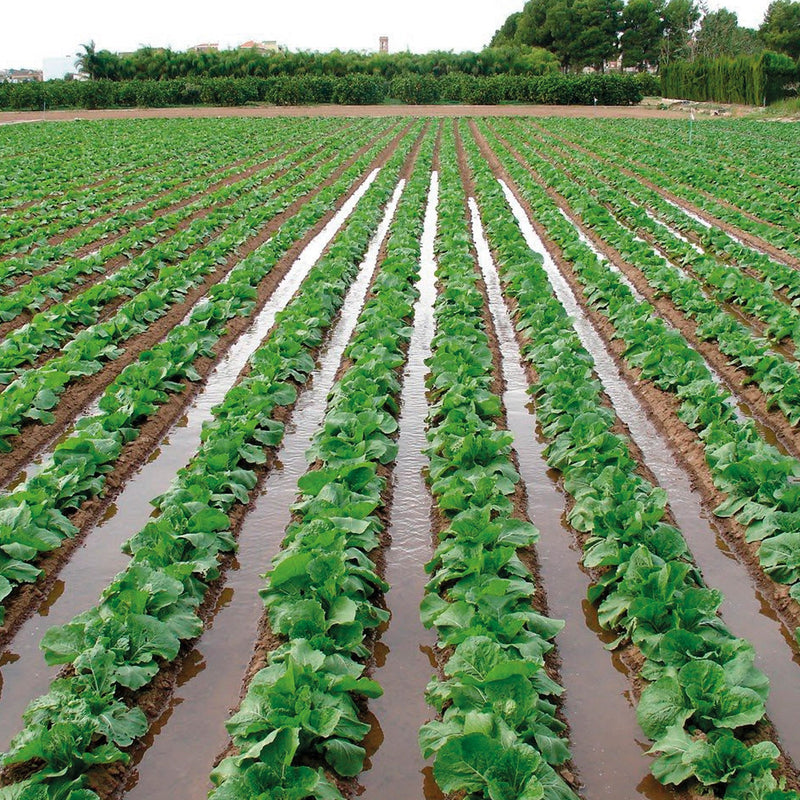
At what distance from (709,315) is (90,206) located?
15.6 meters

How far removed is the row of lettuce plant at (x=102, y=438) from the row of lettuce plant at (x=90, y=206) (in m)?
6.05

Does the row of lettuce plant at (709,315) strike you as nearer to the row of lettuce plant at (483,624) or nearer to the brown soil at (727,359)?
the brown soil at (727,359)

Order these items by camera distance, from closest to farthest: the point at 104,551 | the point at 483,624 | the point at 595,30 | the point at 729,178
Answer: the point at 483,624, the point at 104,551, the point at 729,178, the point at 595,30

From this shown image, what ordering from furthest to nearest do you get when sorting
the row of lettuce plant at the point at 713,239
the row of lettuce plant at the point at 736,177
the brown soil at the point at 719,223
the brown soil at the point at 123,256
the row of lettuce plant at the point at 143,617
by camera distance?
the row of lettuce plant at the point at 736,177
the brown soil at the point at 719,223
the row of lettuce plant at the point at 713,239
the brown soil at the point at 123,256
the row of lettuce plant at the point at 143,617

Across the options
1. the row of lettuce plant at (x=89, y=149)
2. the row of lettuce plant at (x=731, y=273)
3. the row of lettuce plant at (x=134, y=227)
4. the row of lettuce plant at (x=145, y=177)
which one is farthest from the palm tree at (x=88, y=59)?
the row of lettuce plant at (x=731, y=273)

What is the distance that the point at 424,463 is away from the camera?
7145 millimetres

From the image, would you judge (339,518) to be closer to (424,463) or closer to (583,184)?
(424,463)

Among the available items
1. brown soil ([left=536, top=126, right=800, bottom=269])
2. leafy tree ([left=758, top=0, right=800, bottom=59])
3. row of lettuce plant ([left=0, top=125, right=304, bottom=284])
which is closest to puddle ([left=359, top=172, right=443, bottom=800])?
row of lettuce plant ([left=0, top=125, right=304, bottom=284])

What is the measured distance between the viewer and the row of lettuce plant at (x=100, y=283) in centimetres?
961

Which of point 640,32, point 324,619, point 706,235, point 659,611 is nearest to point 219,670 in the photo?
point 324,619

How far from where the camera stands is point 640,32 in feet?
309

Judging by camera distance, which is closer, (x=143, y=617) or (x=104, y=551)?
(x=143, y=617)

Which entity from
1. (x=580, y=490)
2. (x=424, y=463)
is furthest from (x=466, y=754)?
(x=424, y=463)

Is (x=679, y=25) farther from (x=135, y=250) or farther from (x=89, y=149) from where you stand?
(x=135, y=250)
